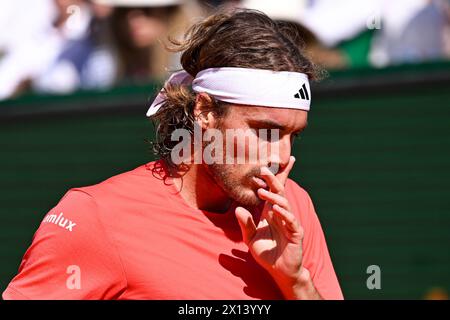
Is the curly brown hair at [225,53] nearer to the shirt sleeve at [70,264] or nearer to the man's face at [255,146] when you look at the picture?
the man's face at [255,146]

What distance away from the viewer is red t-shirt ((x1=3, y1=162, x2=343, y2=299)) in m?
2.83

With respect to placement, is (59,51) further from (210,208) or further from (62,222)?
(62,222)

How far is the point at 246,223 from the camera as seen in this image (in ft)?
9.66

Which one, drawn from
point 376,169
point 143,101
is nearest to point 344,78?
point 376,169

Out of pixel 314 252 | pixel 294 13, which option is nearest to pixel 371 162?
pixel 294 13

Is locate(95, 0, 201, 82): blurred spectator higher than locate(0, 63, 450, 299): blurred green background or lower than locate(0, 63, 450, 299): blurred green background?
higher

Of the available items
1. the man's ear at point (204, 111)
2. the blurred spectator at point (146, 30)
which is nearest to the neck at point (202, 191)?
the man's ear at point (204, 111)

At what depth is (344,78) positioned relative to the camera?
635 centimetres

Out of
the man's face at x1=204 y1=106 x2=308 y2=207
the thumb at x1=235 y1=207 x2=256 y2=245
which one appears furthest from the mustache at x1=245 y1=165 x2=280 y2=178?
the thumb at x1=235 y1=207 x2=256 y2=245

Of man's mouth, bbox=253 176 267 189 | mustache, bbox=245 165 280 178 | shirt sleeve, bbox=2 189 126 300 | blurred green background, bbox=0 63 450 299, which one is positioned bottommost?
blurred green background, bbox=0 63 450 299

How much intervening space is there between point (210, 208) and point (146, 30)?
11.2 ft

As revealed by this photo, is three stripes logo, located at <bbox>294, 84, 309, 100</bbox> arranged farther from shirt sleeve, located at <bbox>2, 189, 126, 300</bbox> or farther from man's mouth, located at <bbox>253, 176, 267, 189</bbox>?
shirt sleeve, located at <bbox>2, 189, 126, 300</bbox>

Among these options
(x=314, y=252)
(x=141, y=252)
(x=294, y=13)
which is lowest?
(x=294, y=13)
